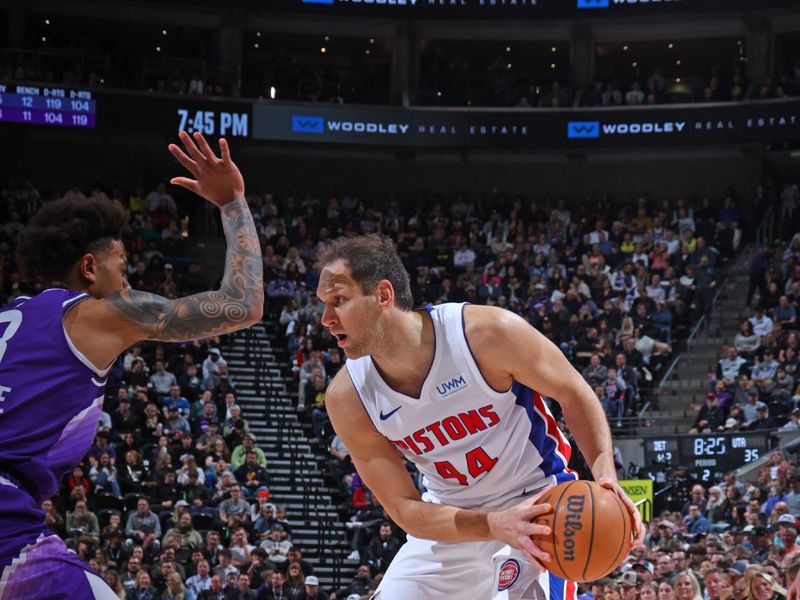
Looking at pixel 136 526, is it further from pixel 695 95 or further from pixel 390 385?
pixel 695 95

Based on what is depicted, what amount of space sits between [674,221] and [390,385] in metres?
23.5

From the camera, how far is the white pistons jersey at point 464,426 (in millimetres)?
5098

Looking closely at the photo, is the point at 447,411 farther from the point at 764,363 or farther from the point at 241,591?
the point at 764,363

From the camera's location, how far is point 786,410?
19500 mm

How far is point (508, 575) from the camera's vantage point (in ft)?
16.7

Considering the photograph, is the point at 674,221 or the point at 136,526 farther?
the point at 674,221

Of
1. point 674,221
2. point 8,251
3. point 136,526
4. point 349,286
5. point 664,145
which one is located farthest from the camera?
point 664,145

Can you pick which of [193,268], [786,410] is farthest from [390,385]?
[193,268]

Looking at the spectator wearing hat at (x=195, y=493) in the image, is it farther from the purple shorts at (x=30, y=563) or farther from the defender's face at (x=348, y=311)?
the purple shorts at (x=30, y=563)

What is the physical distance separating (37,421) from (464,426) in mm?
2045

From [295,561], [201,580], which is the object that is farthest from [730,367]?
[201,580]

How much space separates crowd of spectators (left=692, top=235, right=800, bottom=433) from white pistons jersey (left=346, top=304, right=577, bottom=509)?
14339 mm

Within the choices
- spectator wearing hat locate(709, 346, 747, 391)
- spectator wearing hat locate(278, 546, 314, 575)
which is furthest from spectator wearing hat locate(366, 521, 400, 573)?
spectator wearing hat locate(709, 346, 747, 391)

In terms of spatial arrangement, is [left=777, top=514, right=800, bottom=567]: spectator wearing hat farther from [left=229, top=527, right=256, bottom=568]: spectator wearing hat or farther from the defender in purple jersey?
the defender in purple jersey
